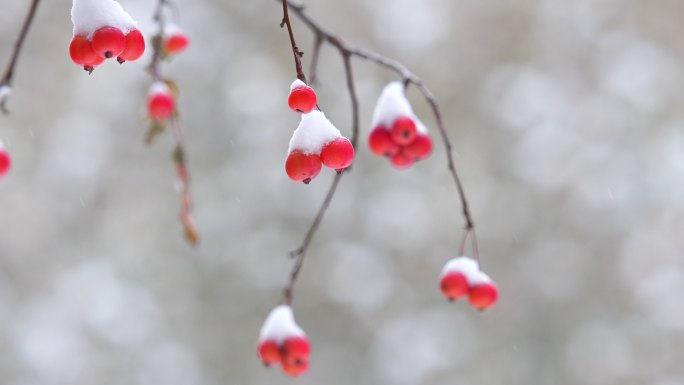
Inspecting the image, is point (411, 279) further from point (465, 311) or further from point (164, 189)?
point (164, 189)

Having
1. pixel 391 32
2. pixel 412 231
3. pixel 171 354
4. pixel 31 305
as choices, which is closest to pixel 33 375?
pixel 31 305

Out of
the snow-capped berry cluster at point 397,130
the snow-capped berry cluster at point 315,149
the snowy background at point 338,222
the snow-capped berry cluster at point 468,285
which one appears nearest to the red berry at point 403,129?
the snow-capped berry cluster at point 397,130

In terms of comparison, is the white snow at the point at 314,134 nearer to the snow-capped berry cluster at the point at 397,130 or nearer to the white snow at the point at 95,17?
the white snow at the point at 95,17

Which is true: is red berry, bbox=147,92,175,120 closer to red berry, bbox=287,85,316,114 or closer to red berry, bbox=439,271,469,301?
red berry, bbox=439,271,469,301


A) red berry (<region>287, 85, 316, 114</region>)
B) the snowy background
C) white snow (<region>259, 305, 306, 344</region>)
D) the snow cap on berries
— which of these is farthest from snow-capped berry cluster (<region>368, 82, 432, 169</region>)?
the snowy background

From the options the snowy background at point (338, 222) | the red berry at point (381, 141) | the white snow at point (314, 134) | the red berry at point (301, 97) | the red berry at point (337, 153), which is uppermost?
the snowy background at point (338, 222)
